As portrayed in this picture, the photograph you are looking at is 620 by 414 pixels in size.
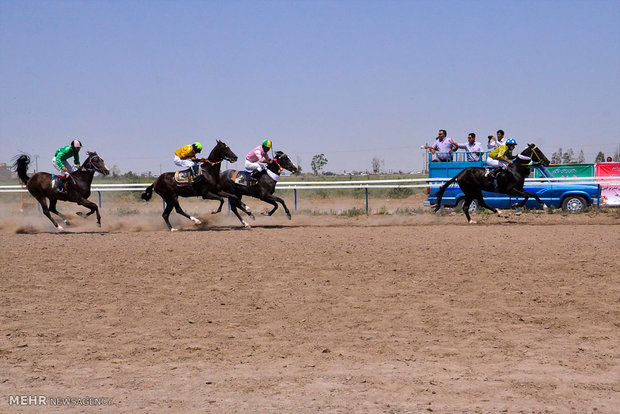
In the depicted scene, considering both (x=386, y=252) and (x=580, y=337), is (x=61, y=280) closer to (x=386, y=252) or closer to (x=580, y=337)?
(x=386, y=252)

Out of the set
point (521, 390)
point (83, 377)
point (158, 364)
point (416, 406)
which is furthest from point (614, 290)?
point (83, 377)

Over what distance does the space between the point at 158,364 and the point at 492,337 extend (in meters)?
3.46

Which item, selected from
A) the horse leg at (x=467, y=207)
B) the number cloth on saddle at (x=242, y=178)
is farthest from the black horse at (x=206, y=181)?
the horse leg at (x=467, y=207)

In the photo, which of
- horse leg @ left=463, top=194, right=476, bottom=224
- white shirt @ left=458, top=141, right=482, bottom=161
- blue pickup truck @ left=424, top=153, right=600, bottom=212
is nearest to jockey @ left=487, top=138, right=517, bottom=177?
horse leg @ left=463, top=194, right=476, bottom=224

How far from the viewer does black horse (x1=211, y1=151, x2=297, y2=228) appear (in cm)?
1849

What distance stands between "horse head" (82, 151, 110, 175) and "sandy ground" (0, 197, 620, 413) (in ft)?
13.9

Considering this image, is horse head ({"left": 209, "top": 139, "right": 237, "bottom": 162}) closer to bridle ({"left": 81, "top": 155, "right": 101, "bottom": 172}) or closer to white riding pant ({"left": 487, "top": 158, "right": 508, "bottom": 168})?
bridle ({"left": 81, "top": 155, "right": 101, "bottom": 172})

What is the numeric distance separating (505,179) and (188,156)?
870 centimetres

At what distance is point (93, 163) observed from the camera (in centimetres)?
1778

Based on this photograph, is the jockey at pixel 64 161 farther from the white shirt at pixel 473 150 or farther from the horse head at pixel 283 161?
the white shirt at pixel 473 150

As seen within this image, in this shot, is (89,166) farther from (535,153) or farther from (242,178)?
(535,153)

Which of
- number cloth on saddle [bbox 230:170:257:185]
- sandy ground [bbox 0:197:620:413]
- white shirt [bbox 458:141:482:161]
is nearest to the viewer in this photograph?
sandy ground [bbox 0:197:620:413]

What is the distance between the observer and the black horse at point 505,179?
1838 cm

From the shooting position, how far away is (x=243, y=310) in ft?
27.6
